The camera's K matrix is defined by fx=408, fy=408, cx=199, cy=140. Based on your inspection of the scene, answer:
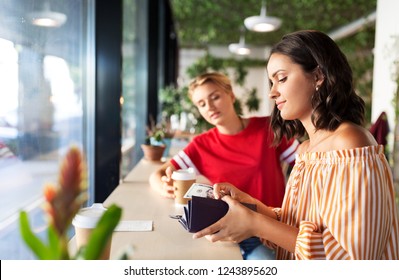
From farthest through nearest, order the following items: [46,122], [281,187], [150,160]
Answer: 1. [150,160]
2. [281,187]
3. [46,122]

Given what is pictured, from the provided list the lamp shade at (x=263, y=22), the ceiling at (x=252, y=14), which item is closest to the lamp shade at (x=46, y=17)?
the lamp shade at (x=263, y=22)

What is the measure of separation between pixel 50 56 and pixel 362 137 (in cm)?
111

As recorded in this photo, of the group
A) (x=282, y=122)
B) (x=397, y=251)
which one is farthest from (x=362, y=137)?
(x=282, y=122)

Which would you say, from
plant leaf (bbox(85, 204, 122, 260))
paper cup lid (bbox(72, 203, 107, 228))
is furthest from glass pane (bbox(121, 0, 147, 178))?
plant leaf (bbox(85, 204, 122, 260))

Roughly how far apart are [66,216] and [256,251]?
104cm

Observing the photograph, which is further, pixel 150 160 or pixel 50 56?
pixel 150 160

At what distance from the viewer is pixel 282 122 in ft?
5.07

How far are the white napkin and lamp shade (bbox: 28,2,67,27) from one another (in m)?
0.73

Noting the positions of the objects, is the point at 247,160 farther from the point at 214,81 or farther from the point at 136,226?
the point at 136,226

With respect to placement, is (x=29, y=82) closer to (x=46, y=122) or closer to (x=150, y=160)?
(x=46, y=122)

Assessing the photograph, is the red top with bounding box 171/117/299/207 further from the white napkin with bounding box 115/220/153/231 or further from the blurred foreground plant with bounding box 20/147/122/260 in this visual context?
the blurred foreground plant with bounding box 20/147/122/260

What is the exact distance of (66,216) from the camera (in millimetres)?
468

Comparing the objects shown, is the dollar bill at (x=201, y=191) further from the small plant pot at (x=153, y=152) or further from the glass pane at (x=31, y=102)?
the small plant pot at (x=153, y=152)
